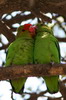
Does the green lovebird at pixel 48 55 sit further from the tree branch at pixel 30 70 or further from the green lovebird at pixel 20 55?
the tree branch at pixel 30 70

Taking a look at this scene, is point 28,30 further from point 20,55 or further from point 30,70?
point 30,70

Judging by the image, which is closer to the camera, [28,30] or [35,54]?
[35,54]

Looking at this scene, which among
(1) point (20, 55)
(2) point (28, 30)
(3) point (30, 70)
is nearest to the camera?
(3) point (30, 70)

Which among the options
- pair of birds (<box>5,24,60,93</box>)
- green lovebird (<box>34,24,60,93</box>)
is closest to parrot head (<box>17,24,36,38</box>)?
pair of birds (<box>5,24,60,93</box>)

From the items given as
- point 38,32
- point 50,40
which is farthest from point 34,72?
point 38,32

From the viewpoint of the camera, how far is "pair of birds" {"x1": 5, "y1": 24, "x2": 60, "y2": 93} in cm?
339

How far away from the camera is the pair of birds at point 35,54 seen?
3.39 m

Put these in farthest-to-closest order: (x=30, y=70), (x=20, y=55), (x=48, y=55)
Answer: (x=20, y=55), (x=48, y=55), (x=30, y=70)

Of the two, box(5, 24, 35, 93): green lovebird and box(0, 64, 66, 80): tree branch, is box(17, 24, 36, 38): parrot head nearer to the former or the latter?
box(5, 24, 35, 93): green lovebird

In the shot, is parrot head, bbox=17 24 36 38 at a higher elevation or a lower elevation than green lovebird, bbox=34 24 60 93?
higher

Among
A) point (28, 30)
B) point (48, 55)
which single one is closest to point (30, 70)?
point (48, 55)

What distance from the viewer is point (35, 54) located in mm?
3432

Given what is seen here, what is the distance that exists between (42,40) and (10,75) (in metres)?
0.77

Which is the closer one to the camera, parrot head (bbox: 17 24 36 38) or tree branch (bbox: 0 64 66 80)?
tree branch (bbox: 0 64 66 80)
